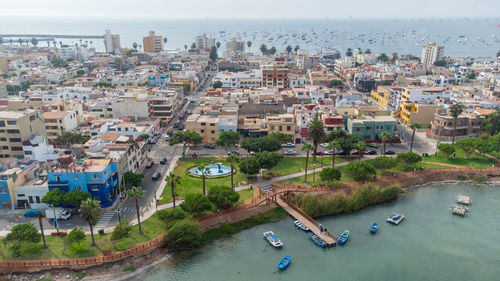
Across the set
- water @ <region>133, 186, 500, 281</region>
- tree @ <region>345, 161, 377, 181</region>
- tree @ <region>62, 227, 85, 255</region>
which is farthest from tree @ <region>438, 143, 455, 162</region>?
tree @ <region>62, 227, 85, 255</region>

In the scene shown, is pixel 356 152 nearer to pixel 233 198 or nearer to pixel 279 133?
pixel 279 133

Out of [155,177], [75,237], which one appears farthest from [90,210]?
[155,177]

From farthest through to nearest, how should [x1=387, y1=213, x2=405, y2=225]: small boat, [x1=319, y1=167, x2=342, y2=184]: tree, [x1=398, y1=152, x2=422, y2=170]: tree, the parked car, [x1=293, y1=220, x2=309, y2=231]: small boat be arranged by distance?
[x1=398, y1=152, x2=422, y2=170]: tree < the parked car < [x1=319, y1=167, x2=342, y2=184]: tree < [x1=387, y1=213, x2=405, y2=225]: small boat < [x1=293, y1=220, x2=309, y2=231]: small boat

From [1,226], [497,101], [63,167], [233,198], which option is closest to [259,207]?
[233,198]

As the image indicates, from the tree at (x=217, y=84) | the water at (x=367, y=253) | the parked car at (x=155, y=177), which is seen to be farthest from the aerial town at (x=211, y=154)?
the tree at (x=217, y=84)

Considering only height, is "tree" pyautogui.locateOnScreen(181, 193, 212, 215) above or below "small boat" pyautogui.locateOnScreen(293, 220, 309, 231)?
above

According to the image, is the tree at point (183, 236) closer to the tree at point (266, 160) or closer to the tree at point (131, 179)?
the tree at point (131, 179)

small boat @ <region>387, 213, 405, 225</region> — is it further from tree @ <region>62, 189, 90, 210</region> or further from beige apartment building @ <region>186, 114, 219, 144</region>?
tree @ <region>62, 189, 90, 210</region>
